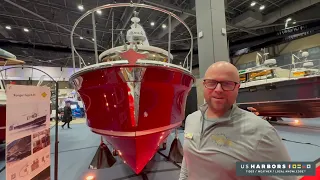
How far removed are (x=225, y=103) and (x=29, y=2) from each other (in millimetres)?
9554

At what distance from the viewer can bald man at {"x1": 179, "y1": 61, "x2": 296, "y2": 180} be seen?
811 millimetres

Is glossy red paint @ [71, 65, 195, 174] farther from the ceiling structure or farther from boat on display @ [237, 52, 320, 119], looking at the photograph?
the ceiling structure

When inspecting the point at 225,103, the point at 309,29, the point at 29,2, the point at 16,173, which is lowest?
the point at 16,173

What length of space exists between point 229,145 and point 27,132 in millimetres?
1603

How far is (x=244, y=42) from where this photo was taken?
428 inches

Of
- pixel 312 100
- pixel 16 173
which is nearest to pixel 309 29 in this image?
pixel 312 100

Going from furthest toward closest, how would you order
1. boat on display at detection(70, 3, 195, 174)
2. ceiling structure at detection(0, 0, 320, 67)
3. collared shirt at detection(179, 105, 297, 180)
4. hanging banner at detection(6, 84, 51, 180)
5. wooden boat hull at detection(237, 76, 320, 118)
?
ceiling structure at detection(0, 0, 320, 67)
wooden boat hull at detection(237, 76, 320, 118)
boat on display at detection(70, 3, 195, 174)
hanging banner at detection(6, 84, 51, 180)
collared shirt at detection(179, 105, 297, 180)

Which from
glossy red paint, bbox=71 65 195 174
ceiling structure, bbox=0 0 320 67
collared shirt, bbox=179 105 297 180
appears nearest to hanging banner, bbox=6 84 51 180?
glossy red paint, bbox=71 65 195 174

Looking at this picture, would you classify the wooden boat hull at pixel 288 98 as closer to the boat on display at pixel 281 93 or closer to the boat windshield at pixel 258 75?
the boat on display at pixel 281 93

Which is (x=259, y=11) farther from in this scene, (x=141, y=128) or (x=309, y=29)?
(x=141, y=128)

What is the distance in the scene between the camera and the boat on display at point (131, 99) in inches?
68.3

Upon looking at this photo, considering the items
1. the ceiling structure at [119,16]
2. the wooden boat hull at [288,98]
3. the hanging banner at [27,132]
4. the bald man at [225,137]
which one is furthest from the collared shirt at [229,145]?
the ceiling structure at [119,16]

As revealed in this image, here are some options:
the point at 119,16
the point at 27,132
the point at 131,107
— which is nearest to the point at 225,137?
the point at 131,107

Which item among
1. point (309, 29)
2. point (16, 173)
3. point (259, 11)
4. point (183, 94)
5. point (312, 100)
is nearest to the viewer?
point (16, 173)
